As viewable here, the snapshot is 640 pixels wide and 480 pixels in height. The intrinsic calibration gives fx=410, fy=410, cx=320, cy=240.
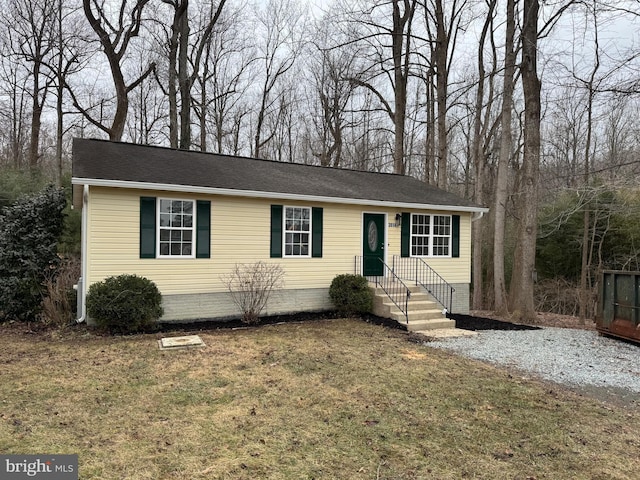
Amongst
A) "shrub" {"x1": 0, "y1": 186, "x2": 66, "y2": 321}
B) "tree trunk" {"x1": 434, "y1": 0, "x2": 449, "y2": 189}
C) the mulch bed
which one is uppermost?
"tree trunk" {"x1": 434, "y1": 0, "x2": 449, "y2": 189}

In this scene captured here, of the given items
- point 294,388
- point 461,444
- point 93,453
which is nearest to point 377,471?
point 461,444

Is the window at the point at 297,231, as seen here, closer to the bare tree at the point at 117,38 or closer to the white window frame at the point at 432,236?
the white window frame at the point at 432,236

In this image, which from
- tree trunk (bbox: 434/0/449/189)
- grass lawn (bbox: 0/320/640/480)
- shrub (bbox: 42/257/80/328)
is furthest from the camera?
tree trunk (bbox: 434/0/449/189)

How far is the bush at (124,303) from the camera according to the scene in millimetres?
7492

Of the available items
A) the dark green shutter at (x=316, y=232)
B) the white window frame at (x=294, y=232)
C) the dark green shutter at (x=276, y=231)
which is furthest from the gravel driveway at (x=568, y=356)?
the dark green shutter at (x=276, y=231)

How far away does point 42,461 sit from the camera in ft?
10.5

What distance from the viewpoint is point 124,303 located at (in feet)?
24.9

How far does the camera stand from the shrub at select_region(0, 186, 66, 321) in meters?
8.54

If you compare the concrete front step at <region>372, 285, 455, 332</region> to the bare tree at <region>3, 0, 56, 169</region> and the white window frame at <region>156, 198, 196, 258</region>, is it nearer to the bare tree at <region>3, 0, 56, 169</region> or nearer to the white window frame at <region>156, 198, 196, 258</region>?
the white window frame at <region>156, 198, 196, 258</region>

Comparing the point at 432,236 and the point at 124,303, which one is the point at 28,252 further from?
the point at 432,236

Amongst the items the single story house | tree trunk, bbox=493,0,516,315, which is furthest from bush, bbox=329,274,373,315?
tree trunk, bbox=493,0,516,315

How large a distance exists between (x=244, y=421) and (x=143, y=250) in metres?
5.28

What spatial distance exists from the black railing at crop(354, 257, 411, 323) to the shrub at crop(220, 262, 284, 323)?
8.28 ft

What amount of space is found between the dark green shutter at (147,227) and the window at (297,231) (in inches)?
115
